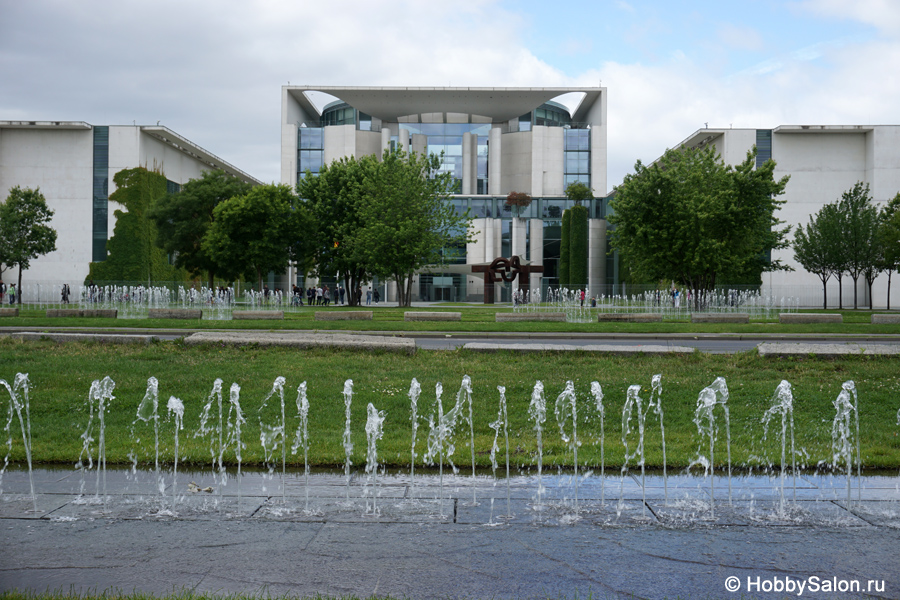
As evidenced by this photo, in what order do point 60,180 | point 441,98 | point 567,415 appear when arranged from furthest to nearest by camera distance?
point 441,98
point 60,180
point 567,415

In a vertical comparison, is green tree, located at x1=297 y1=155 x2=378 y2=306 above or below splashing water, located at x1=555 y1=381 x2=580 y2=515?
above

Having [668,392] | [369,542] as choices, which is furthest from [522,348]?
[369,542]

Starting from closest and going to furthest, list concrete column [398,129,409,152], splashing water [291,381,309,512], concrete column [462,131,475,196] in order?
splashing water [291,381,309,512] → concrete column [398,129,409,152] → concrete column [462,131,475,196]

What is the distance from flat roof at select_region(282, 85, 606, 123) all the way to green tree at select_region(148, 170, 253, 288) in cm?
2613

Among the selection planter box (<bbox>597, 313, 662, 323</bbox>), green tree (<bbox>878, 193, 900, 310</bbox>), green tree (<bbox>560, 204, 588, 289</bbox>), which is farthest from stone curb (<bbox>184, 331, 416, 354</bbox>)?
green tree (<bbox>560, 204, 588, 289</bbox>)

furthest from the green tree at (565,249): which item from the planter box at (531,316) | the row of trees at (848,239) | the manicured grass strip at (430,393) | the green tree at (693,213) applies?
the manicured grass strip at (430,393)

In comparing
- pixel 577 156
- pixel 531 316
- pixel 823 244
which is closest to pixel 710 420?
pixel 531 316

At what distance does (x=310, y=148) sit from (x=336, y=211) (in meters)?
31.9

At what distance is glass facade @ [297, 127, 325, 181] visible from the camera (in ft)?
249

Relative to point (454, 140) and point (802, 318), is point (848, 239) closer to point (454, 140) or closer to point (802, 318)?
point (802, 318)

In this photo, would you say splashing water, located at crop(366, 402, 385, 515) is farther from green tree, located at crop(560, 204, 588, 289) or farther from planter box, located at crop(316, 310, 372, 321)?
green tree, located at crop(560, 204, 588, 289)

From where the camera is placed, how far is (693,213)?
33031mm

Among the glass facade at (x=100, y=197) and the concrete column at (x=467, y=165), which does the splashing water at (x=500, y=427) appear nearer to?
the glass facade at (x=100, y=197)

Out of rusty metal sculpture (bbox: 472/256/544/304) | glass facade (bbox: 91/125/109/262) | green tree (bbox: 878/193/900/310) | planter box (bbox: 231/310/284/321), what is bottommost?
planter box (bbox: 231/310/284/321)
